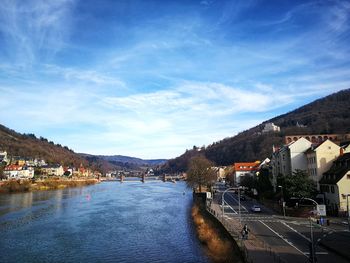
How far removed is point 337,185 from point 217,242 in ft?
64.5

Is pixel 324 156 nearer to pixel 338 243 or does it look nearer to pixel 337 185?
pixel 337 185

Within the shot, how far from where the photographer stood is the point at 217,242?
121 feet

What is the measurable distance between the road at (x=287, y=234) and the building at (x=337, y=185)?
530 centimetres

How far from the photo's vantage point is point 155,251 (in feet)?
120

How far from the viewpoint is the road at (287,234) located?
87.9 ft

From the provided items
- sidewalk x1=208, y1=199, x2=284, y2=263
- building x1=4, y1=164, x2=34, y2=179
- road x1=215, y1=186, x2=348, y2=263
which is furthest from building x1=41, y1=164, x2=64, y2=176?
sidewalk x1=208, y1=199, x2=284, y2=263

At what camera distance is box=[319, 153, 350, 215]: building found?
46.7 m

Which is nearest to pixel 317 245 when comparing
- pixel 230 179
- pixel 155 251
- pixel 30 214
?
pixel 155 251

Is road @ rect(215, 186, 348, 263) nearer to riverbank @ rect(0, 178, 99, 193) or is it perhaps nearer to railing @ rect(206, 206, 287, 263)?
railing @ rect(206, 206, 287, 263)

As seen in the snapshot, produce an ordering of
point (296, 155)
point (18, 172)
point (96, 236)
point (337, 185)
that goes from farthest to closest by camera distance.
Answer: point (18, 172) < point (296, 155) < point (337, 185) < point (96, 236)

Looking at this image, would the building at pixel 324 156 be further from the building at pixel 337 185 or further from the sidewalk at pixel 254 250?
the sidewalk at pixel 254 250

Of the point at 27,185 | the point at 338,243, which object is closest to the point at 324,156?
the point at 338,243

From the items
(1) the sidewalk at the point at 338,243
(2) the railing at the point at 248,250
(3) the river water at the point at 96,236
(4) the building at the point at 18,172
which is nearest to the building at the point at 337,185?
(1) the sidewalk at the point at 338,243

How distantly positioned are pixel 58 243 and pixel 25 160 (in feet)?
543
